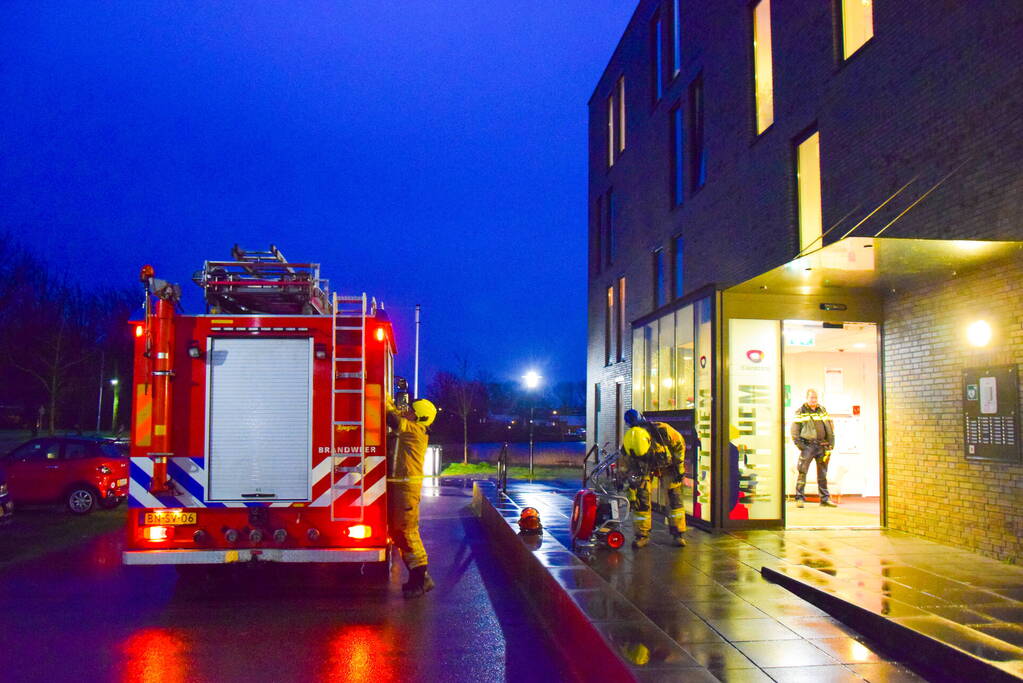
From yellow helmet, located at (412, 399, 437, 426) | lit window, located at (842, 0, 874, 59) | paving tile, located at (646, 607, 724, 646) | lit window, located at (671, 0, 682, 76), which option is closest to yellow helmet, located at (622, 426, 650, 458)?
yellow helmet, located at (412, 399, 437, 426)

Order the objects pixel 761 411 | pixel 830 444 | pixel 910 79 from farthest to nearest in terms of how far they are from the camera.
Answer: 1. pixel 830 444
2. pixel 761 411
3. pixel 910 79

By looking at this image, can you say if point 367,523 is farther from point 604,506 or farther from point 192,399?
point 604,506

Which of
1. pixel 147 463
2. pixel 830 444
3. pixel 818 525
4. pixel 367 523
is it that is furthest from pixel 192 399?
pixel 830 444

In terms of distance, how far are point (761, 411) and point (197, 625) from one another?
766 centimetres

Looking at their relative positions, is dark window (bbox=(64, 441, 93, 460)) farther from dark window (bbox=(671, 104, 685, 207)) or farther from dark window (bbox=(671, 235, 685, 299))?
dark window (bbox=(671, 104, 685, 207))

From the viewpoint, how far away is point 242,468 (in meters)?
7.88

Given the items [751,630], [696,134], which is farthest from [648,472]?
[696,134]

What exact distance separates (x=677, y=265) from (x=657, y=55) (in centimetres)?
549

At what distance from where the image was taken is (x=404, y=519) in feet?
26.9

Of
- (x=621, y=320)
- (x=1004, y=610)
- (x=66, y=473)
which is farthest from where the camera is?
(x=621, y=320)

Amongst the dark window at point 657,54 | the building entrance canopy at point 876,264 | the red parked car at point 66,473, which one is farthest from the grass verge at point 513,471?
the building entrance canopy at point 876,264

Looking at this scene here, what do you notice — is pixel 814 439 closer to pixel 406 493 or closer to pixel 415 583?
pixel 415 583

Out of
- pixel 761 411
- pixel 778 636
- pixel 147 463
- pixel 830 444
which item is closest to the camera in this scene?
pixel 778 636

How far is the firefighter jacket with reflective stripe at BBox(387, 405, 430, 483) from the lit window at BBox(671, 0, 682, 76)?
1261 centimetres
